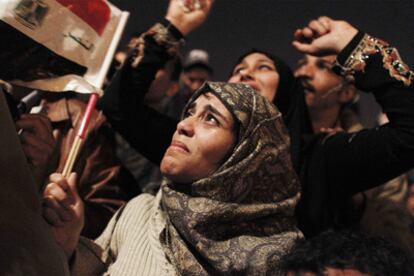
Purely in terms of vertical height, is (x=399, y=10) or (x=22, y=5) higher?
(x=22, y=5)

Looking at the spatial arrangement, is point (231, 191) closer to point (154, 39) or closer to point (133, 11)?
point (154, 39)

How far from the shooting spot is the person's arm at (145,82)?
6.52ft

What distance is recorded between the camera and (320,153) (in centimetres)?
181

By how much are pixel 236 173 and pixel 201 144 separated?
13cm

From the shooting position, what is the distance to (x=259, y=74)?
2.03 metres

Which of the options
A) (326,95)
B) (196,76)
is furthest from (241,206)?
(196,76)

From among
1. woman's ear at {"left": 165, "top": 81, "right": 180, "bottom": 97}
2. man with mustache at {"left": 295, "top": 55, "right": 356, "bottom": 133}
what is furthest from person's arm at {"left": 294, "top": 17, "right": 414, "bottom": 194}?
woman's ear at {"left": 165, "top": 81, "right": 180, "bottom": 97}

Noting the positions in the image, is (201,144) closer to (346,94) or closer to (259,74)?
(259,74)

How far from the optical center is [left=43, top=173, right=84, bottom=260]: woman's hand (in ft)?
3.87

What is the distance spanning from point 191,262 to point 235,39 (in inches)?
65.0

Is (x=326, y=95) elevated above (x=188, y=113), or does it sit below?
below

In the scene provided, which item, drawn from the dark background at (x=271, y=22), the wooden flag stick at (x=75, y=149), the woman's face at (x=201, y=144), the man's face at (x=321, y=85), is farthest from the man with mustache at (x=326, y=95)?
the wooden flag stick at (x=75, y=149)

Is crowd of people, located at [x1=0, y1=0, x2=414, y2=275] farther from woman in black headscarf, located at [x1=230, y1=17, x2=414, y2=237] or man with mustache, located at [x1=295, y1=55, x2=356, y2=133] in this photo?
man with mustache, located at [x1=295, y1=55, x2=356, y2=133]

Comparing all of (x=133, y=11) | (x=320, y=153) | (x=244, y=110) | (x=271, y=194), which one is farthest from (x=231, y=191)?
(x=133, y=11)
